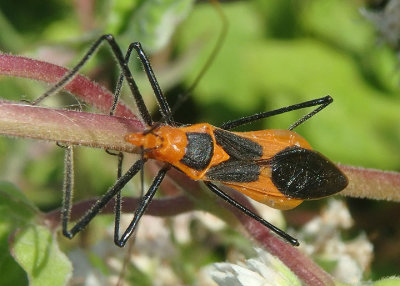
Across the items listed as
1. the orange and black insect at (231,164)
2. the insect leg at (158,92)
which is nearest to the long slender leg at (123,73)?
the orange and black insect at (231,164)

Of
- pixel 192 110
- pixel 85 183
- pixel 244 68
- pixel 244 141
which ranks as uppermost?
pixel 244 141

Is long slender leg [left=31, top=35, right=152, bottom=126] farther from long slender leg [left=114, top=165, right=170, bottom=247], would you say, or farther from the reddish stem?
long slender leg [left=114, top=165, right=170, bottom=247]

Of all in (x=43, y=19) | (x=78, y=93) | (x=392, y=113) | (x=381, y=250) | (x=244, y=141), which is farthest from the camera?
(x=43, y=19)

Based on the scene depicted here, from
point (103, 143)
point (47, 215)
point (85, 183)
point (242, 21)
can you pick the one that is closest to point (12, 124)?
point (103, 143)

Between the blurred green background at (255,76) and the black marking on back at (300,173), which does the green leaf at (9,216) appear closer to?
the black marking on back at (300,173)

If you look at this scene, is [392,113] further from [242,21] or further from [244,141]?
[244,141]
